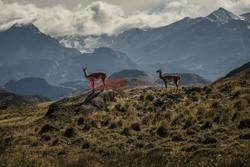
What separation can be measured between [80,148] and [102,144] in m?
→ 1.37

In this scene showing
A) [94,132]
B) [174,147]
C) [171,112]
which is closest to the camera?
[174,147]

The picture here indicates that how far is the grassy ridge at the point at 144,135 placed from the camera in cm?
1438

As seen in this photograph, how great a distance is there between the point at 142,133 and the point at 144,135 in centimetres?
47

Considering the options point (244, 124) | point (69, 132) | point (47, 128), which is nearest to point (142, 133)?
point (69, 132)

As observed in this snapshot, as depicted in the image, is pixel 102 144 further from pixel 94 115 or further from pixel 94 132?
pixel 94 115

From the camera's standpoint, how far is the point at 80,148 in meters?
19.3

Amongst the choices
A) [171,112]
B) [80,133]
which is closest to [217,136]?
[171,112]

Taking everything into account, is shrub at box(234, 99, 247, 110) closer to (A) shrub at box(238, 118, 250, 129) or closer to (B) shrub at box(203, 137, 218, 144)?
(A) shrub at box(238, 118, 250, 129)

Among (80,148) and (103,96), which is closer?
(80,148)

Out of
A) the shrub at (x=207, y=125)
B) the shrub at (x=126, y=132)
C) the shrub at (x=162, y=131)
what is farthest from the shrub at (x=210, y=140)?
the shrub at (x=126, y=132)

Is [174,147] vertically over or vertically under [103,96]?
under

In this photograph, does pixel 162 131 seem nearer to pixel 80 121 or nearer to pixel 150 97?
pixel 80 121

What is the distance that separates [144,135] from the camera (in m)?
20.3

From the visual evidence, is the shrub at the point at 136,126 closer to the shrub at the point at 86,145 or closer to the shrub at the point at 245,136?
the shrub at the point at 86,145
